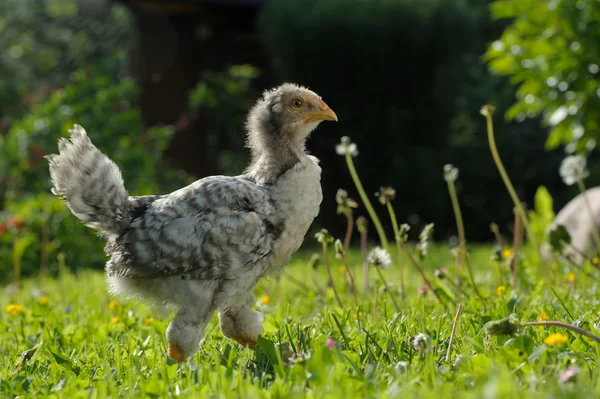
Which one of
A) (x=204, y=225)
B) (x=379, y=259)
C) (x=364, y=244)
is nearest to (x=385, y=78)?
(x=364, y=244)

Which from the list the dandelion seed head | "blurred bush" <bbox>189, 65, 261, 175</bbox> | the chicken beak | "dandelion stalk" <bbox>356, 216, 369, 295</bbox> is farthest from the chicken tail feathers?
"blurred bush" <bbox>189, 65, 261, 175</bbox>

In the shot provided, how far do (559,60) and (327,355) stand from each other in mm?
4384

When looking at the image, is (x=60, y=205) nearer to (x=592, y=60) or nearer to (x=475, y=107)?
(x=592, y=60)

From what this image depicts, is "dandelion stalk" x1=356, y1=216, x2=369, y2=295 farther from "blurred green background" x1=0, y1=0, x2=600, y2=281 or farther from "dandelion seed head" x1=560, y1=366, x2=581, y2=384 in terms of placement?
"blurred green background" x1=0, y1=0, x2=600, y2=281

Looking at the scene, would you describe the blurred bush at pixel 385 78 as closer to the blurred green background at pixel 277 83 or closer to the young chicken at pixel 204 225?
the blurred green background at pixel 277 83

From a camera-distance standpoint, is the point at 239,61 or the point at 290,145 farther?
the point at 239,61

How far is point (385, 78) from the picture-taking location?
31.3 ft

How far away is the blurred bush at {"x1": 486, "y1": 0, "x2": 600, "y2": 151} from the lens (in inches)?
234

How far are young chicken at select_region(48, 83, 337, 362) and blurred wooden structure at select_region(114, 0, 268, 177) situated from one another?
21.4 feet

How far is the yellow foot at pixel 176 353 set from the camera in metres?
3.14

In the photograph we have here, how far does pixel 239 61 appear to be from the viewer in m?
10.8

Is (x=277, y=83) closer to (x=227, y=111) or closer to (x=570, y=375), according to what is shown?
(x=227, y=111)

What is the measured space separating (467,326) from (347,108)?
20.7ft

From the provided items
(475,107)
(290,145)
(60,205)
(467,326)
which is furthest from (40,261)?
(475,107)
